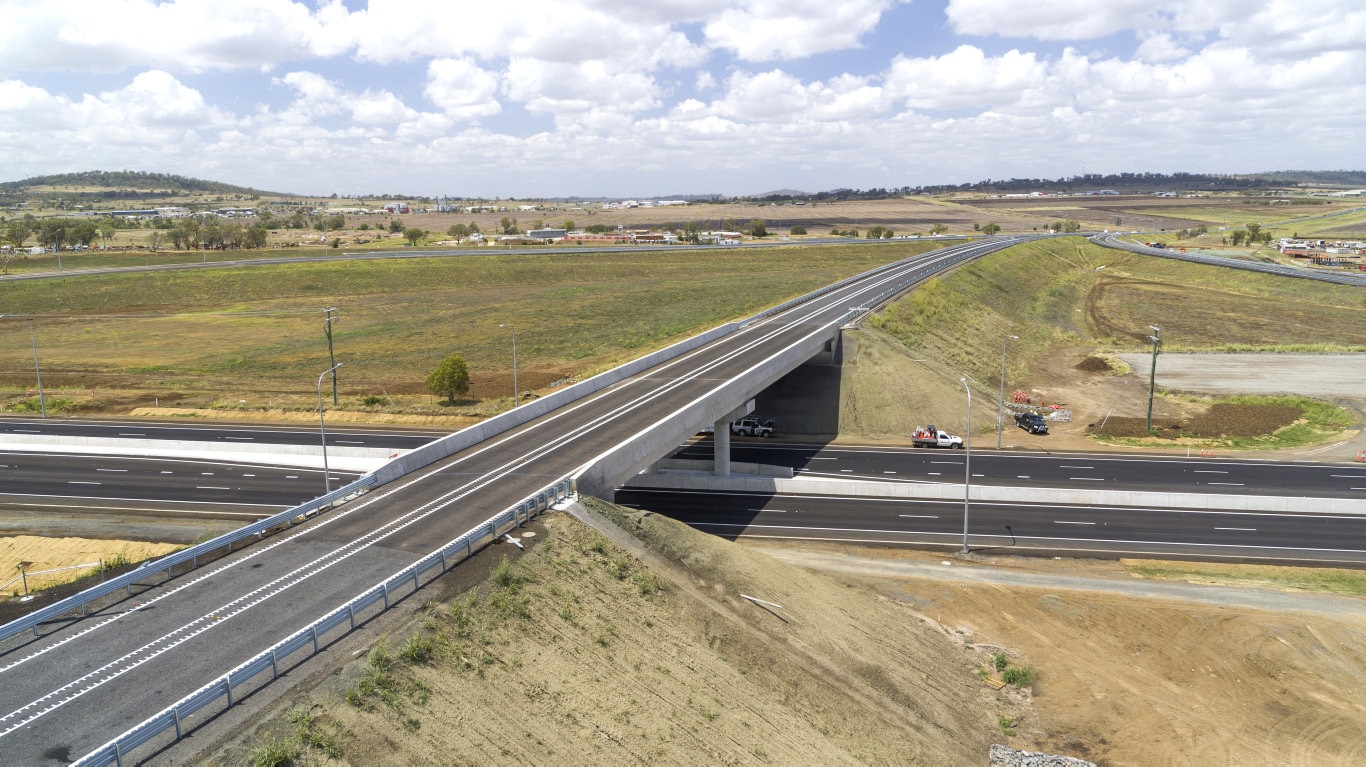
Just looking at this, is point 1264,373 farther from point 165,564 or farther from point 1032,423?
point 165,564

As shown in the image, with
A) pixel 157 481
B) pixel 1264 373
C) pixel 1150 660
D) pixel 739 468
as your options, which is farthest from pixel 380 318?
pixel 1264 373

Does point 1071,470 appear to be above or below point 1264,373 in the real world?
below

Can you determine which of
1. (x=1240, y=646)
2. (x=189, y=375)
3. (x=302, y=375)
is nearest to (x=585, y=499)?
(x=1240, y=646)

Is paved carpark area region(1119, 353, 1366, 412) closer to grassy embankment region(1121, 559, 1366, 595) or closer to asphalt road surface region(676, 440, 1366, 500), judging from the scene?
asphalt road surface region(676, 440, 1366, 500)

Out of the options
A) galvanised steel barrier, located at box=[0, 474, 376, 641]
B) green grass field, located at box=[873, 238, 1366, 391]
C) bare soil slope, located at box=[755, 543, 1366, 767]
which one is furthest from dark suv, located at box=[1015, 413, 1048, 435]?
galvanised steel barrier, located at box=[0, 474, 376, 641]

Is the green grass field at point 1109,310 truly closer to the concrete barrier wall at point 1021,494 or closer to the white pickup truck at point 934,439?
the white pickup truck at point 934,439

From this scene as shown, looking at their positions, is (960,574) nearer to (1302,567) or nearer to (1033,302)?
(1302,567)

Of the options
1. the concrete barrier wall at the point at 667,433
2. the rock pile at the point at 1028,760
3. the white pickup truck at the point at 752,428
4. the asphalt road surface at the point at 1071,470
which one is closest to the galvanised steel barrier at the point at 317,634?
the concrete barrier wall at the point at 667,433
